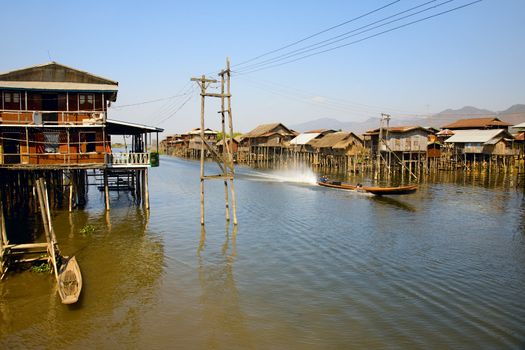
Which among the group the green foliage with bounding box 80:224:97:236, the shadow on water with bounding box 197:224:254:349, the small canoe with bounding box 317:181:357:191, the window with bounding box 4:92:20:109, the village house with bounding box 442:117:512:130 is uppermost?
the village house with bounding box 442:117:512:130

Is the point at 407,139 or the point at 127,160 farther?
the point at 407,139

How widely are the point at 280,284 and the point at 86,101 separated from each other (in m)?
17.2

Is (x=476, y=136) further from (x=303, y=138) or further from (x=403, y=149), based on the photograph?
(x=303, y=138)

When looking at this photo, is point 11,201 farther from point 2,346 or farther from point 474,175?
point 474,175

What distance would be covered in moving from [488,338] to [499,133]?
5682cm

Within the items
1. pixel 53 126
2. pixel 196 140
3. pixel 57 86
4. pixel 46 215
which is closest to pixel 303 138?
pixel 196 140

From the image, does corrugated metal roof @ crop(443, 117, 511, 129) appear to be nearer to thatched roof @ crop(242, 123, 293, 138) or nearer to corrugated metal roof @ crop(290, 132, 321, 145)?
corrugated metal roof @ crop(290, 132, 321, 145)

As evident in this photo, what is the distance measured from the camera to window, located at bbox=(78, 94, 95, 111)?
80.3 ft

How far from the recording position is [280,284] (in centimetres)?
1473

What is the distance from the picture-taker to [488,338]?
10867 mm

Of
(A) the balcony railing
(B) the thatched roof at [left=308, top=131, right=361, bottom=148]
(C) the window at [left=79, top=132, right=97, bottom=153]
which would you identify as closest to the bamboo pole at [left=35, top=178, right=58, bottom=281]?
(A) the balcony railing

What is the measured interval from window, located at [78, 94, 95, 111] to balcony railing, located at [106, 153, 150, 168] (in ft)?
10.6

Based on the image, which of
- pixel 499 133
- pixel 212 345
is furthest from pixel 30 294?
pixel 499 133

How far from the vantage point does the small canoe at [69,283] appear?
12431mm
